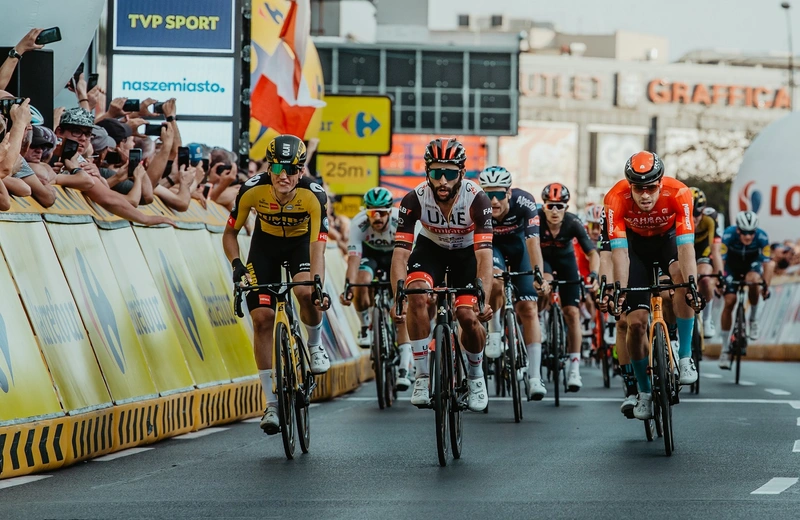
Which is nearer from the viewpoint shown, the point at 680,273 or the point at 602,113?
the point at 680,273

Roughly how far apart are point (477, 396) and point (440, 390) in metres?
0.96

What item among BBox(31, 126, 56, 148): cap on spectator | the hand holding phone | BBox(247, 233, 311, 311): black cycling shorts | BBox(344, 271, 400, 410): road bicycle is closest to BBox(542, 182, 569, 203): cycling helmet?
BBox(344, 271, 400, 410): road bicycle

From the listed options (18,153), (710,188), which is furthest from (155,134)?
(710,188)

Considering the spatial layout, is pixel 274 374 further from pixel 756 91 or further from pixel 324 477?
pixel 756 91

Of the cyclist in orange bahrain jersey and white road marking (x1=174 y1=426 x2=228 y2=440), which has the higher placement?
the cyclist in orange bahrain jersey

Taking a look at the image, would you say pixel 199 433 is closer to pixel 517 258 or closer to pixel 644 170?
pixel 644 170

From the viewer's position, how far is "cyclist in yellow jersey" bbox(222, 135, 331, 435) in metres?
11.1

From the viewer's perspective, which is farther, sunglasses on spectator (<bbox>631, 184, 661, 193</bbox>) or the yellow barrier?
sunglasses on spectator (<bbox>631, 184, 661, 193</bbox>)

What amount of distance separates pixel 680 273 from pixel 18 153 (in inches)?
190

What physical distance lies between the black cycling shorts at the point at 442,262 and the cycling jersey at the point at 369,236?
5119 millimetres

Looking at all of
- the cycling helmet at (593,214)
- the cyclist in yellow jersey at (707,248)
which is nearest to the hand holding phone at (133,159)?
the cyclist in yellow jersey at (707,248)

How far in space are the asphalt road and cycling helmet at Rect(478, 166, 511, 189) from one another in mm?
2134

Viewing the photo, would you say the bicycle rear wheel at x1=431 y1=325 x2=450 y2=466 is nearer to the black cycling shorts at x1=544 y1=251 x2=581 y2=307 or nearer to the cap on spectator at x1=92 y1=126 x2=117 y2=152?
the cap on spectator at x1=92 y1=126 x2=117 y2=152

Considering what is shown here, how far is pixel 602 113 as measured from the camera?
11825 cm
